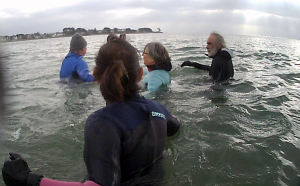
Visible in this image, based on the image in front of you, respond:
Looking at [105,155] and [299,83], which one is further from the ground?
[105,155]

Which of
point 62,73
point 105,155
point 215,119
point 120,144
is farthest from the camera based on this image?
point 62,73

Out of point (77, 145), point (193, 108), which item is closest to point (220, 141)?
point (193, 108)

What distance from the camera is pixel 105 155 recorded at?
155 centimetres

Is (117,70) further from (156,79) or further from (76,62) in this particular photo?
(76,62)

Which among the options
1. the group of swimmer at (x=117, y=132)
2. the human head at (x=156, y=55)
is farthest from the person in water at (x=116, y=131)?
the human head at (x=156, y=55)

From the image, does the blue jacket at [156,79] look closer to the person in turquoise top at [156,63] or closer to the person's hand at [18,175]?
the person in turquoise top at [156,63]

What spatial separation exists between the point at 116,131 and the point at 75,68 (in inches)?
197

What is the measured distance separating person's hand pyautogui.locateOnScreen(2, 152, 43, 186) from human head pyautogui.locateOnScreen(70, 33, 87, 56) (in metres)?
4.95

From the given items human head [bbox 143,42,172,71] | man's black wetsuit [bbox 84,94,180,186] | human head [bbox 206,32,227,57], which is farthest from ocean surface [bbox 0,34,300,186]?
human head [bbox 206,32,227,57]

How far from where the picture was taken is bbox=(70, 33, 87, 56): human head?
6.10 m

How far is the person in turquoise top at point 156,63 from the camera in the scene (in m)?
4.45

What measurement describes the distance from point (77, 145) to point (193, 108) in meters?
2.38

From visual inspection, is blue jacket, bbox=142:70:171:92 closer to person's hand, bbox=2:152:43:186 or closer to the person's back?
the person's back

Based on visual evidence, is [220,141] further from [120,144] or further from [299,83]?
[299,83]
